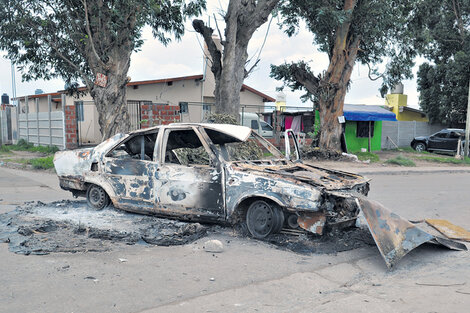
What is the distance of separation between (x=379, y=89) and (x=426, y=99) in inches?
468

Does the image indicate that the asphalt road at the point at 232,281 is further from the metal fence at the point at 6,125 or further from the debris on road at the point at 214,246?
the metal fence at the point at 6,125

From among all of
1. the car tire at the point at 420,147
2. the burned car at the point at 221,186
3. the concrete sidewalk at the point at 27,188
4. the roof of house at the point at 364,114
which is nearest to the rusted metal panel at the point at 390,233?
the burned car at the point at 221,186

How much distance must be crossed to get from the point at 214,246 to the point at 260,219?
741 millimetres

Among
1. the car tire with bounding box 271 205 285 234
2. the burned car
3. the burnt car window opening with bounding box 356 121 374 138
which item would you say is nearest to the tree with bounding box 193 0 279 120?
the burned car

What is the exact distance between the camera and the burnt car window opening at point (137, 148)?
671 cm

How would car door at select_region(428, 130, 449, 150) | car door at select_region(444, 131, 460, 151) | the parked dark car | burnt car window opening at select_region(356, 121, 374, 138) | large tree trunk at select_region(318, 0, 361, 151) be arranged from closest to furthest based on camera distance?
large tree trunk at select_region(318, 0, 361, 151)
burnt car window opening at select_region(356, 121, 374, 138)
car door at select_region(444, 131, 460, 151)
the parked dark car
car door at select_region(428, 130, 449, 150)

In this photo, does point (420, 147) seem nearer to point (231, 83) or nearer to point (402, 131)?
point (402, 131)

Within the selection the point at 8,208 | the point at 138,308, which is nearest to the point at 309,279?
the point at 138,308

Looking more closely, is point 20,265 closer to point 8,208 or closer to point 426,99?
point 8,208

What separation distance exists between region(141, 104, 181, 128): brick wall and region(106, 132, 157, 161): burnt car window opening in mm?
10577

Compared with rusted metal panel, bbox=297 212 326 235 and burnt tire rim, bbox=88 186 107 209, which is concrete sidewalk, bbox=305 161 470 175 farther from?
rusted metal panel, bbox=297 212 326 235

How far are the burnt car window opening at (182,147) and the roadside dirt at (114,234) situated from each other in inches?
40.3

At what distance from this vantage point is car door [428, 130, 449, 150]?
25500 mm

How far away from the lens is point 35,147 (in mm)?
20969
